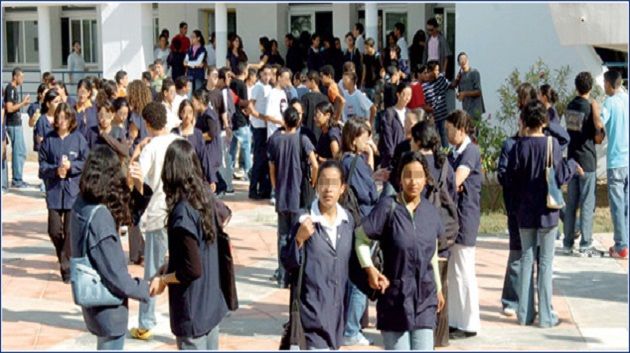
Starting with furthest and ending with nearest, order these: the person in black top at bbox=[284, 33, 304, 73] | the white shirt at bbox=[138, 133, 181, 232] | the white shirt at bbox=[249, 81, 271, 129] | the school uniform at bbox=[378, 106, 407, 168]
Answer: the person in black top at bbox=[284, 33, 304, 73], the white shirt at bbox=[249, 81, 271, 129], the school uniform at bbox=[378, 106, 407, 168], the white shirt at bbox=[138, 133, 181, 232]

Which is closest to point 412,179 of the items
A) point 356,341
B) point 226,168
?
point 356,341

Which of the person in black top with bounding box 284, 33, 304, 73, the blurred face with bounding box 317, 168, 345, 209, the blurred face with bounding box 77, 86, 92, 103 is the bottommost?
the blurred face with bounding box 317, 168, 345, 209

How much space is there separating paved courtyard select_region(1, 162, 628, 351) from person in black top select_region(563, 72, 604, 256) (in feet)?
1.25

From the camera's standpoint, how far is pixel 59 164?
1019cm

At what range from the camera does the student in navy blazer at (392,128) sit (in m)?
11.5

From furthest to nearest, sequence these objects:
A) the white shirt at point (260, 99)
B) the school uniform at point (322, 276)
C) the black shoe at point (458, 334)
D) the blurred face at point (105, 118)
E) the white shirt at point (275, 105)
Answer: the white shirt at point (260, 99) < the white shirt at point (275, 105) < the blurred face at point (105, 118) < the black shoe at point (458, 334) < the school uniform at point (322, 276)

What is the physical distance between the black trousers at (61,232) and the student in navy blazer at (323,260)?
4560 millimetres

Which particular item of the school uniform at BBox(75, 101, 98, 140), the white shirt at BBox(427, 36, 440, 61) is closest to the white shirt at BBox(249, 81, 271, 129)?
the school uniform at BBox(75, 101, 98, 140)

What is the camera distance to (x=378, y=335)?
8547 mm

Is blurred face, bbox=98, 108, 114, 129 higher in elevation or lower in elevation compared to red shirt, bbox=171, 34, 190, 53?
lower

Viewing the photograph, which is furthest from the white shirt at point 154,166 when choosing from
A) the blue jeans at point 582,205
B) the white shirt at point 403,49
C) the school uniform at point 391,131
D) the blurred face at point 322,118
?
the white shirt at point 403,49

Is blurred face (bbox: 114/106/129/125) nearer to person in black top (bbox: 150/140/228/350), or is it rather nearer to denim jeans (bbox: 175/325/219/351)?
person in black top (bbox: 150/140/228/350)

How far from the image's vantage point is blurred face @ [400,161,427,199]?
256 inches

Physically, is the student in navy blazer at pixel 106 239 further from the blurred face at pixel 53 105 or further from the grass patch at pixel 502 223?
the grass patch at pixel 502 223
